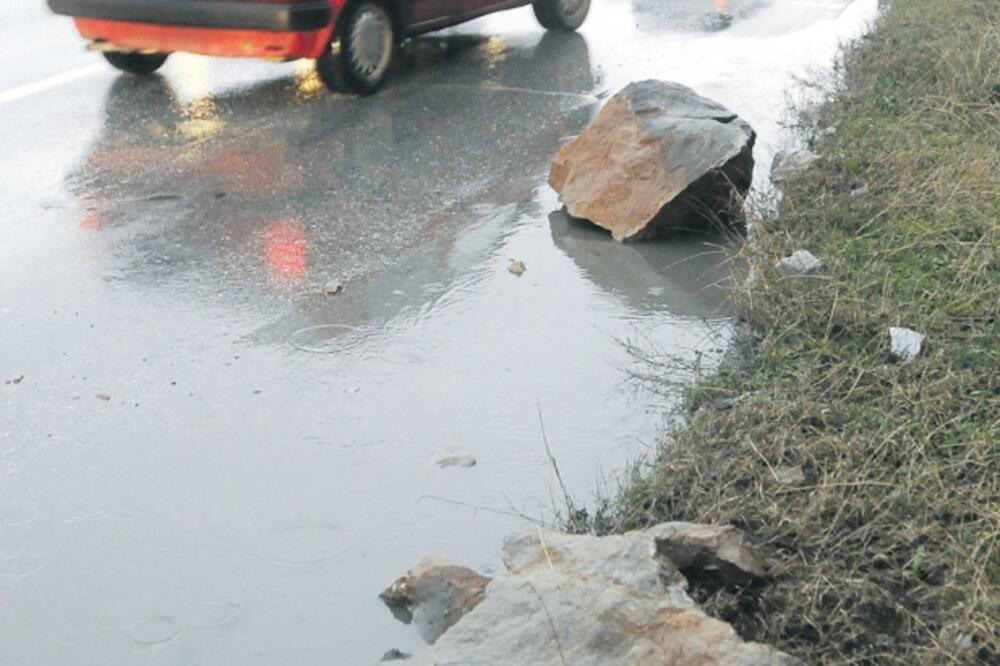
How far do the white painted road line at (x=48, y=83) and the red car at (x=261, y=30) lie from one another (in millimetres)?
284

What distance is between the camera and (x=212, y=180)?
797 cm

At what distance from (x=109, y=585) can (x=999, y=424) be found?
9.05 feet

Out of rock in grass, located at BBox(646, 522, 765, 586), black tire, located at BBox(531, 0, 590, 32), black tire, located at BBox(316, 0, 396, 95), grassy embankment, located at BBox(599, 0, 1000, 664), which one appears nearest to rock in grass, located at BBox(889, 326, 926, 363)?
grassy embankment, located at BBox(599, 0, 1000, 664)

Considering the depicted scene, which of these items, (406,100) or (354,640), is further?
(406,100)

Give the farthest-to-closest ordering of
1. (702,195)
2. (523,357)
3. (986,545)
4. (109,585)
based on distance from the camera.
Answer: (702,195)
(523,357)
(109,585)
(986,545)

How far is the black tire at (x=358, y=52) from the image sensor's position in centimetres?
961

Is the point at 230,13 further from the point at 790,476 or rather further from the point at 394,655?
the point at 394,655

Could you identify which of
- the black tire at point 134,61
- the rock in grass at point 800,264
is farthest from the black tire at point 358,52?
the rock in grass at point 800,264

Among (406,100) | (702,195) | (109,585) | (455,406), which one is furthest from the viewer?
(406,100)

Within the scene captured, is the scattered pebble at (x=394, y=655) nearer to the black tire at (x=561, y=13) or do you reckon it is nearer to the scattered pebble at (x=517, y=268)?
the scattered pebble at (x=517, y=268)

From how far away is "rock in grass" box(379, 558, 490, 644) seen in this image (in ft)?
13.6

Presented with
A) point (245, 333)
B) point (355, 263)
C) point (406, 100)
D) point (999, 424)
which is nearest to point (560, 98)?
point (406, 100)

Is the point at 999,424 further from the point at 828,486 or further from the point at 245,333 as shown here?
the point at 245,333

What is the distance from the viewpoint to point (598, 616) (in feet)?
12.2
